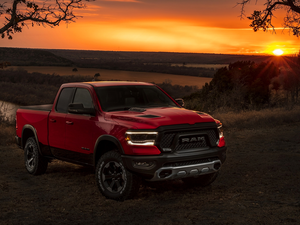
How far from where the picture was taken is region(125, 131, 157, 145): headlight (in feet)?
19.6

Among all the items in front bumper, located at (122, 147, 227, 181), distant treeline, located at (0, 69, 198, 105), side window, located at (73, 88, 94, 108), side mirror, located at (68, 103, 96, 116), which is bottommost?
distant treeline, located at (0, 69, 198, 105)

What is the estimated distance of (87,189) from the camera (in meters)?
7.34

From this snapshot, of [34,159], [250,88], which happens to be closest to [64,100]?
[34,159]

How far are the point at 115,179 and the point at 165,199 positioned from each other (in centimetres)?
91

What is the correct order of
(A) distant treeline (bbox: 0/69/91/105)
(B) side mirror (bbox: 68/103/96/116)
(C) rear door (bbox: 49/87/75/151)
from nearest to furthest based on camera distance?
(B) side mirror (bbox: 68/103/96/116)
(C) rear door (bbox: 49/87/75/151)
(A) distant treeline (bbox: 0/69/91/105)

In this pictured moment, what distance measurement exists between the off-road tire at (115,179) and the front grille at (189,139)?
734mm

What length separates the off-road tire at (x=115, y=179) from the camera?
6.17 meters

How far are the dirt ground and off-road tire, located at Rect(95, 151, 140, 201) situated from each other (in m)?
0.16

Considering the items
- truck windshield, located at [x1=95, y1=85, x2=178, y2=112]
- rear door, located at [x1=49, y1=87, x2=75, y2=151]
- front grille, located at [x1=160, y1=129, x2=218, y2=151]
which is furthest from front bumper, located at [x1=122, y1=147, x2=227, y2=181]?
rear door, located at [x1=49, y1=87, x2=75, y2=151]

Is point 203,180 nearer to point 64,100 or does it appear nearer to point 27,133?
point 64,100

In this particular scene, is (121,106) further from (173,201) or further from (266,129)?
(266,129)

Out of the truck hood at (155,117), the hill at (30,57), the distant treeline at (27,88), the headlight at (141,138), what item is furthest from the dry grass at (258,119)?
the hill at (30,57)

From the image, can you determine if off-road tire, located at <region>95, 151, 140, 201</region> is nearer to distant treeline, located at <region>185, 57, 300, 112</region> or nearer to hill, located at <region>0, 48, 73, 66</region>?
distant treeline, located at <region>185, 57, 300, 112</region>

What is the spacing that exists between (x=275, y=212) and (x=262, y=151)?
572 cm
